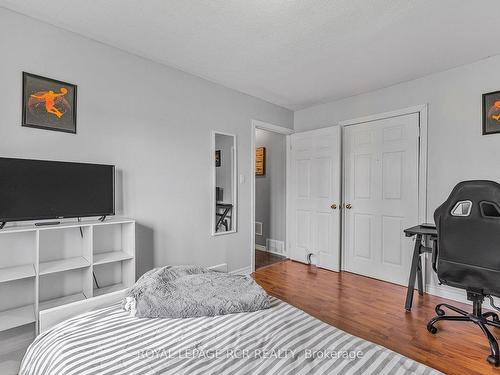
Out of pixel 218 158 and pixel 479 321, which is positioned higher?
pixel 218 158

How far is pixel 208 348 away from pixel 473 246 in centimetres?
208

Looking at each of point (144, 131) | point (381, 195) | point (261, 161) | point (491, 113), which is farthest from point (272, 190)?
point (491, 113)

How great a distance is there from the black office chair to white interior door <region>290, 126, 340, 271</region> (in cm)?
165

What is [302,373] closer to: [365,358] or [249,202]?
[365,358]

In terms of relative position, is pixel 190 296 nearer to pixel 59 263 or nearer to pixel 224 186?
pixel 59 263

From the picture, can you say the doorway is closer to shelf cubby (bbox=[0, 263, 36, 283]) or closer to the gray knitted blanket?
the gray knitted blanket

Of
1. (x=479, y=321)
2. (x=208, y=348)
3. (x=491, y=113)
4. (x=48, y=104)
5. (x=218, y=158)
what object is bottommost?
(x=479, y=321)

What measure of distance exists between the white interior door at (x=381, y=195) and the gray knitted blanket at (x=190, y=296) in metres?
2.46

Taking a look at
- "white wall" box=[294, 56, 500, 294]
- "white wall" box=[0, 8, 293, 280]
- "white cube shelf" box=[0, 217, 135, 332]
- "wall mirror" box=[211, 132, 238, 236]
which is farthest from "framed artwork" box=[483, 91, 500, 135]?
"white cube shelf" box=[0, 217, 135, 332]

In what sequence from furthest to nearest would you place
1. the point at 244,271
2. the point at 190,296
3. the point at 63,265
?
the point at 244,271 < the point at 63,265 < the point at 190,296

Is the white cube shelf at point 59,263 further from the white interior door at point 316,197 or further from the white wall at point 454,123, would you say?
the white wall at point 454,123

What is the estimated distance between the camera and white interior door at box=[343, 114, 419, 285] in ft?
10.6

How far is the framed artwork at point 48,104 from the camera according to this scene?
2002 millimetres

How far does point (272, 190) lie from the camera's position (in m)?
4.86
